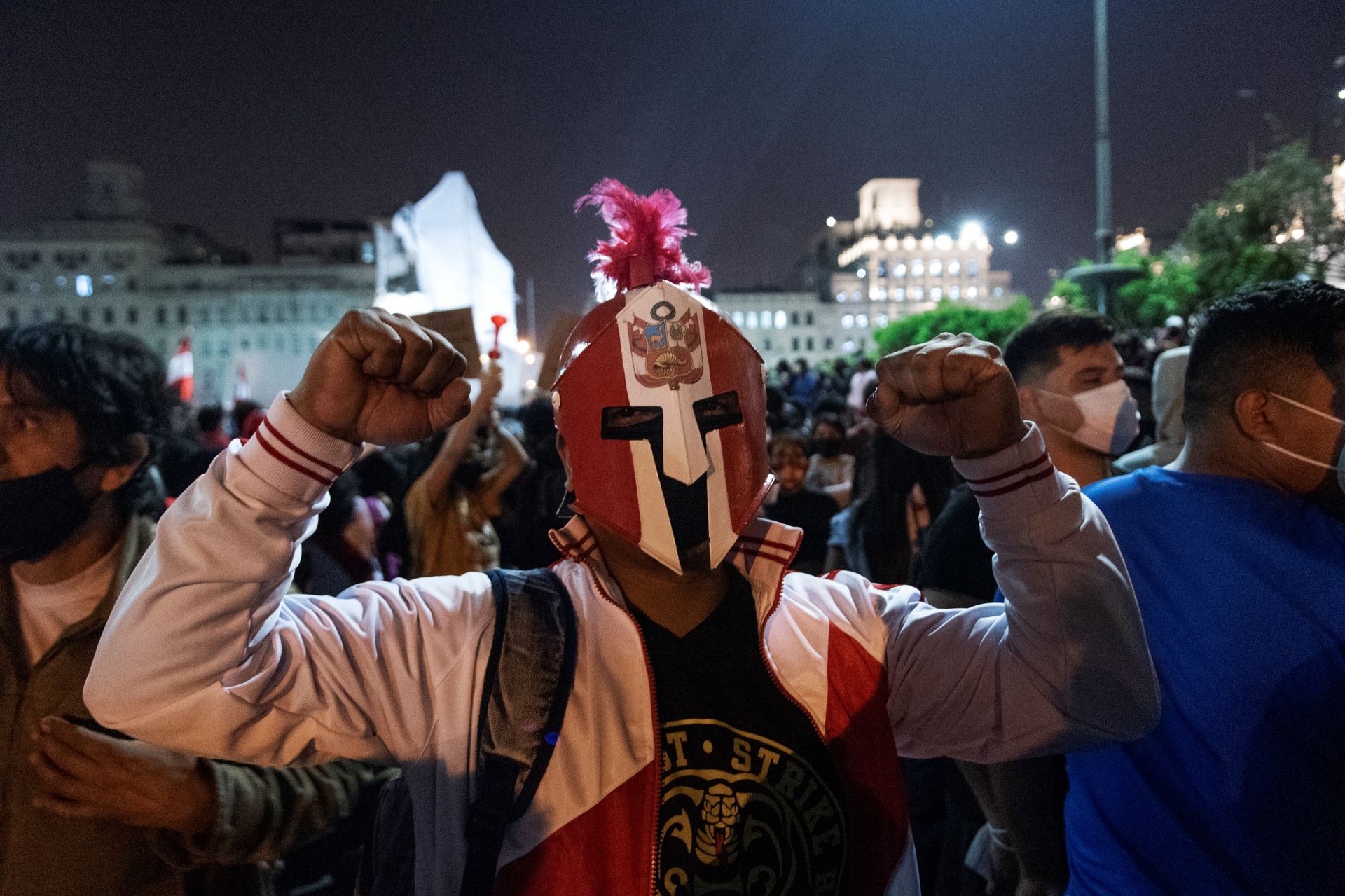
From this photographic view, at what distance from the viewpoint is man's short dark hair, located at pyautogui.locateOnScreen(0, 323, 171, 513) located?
2.27 metres

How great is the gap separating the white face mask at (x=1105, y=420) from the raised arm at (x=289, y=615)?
2.64m

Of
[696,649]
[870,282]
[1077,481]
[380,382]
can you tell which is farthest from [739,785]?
[870,282]

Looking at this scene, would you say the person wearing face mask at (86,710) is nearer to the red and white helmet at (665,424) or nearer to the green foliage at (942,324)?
the red and white helmet at (665,424)

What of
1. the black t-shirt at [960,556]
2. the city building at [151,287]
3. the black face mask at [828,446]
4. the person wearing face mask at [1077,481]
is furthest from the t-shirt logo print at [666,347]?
the city building at [151,287]

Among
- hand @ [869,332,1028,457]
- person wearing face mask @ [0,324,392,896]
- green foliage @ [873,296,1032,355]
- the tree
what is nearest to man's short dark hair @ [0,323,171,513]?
person wearing face mask @ [0,324,392,896]

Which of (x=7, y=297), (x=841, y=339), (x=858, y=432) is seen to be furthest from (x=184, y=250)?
(x=858, y=432)

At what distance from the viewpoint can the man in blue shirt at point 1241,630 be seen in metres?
2.01

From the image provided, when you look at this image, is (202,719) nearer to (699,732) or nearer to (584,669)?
(584,669)

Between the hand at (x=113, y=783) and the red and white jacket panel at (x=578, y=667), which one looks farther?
the hand at (x=113, y=783)

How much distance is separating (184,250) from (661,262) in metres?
106

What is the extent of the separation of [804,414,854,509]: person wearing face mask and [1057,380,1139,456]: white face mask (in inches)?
158

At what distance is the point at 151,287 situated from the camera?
8331 centimetres

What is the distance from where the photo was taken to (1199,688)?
211 centimetres

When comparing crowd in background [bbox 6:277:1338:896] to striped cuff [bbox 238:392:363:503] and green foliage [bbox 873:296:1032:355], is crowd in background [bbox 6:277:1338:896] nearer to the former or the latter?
striped cuff [bbox 238:392:363:503]
